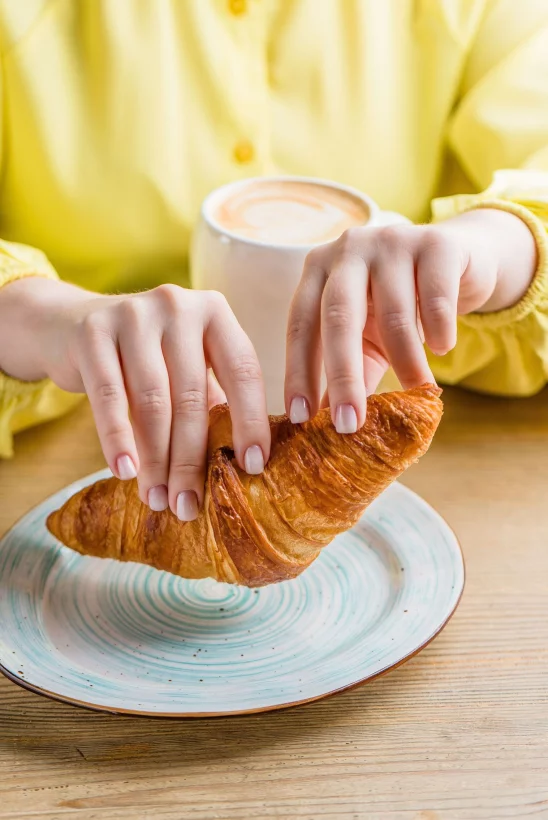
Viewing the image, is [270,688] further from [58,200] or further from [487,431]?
[58,200]

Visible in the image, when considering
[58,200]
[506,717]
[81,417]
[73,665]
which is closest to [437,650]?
[506,717]

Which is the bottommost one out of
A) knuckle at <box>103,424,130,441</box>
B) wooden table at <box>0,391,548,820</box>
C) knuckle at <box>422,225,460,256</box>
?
wooden table at <box>0,391,548,820</box>

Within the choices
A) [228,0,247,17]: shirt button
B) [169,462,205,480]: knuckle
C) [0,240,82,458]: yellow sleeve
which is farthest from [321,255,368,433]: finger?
[228,0,247,17]: shirt button

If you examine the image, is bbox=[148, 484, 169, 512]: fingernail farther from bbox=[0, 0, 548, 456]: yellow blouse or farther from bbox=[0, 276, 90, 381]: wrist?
bbox=[0, 0, 548, 456]: yellow blouse

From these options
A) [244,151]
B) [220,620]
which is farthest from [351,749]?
[244,151]

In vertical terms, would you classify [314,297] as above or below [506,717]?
above

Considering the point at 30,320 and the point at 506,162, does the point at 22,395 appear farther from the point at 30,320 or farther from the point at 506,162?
the point at 506,162
